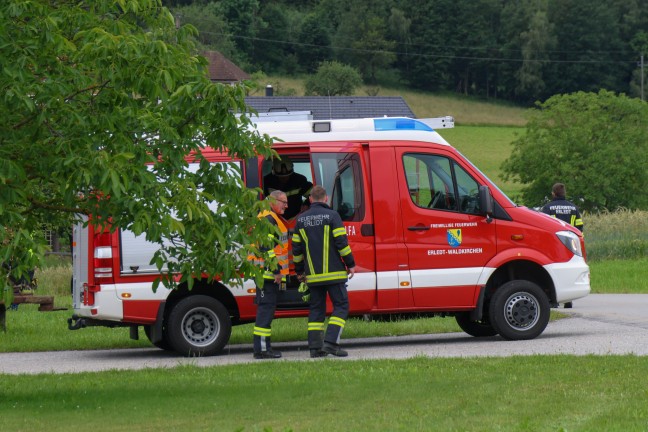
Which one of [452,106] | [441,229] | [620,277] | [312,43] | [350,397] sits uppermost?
[312,43]

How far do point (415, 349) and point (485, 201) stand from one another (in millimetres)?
1929

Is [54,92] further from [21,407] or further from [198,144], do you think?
[21,407]

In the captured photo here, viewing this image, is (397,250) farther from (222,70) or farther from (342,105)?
(222,70)

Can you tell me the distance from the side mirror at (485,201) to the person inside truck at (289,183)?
6.78 feet

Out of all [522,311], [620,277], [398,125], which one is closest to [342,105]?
[620,277]

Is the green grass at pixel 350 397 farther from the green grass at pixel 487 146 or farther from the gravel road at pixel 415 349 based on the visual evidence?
the green grass at pixel 487 146

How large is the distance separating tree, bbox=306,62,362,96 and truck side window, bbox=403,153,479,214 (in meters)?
80.1

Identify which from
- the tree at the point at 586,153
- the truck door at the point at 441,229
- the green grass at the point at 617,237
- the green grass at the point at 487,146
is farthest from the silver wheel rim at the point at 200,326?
the green grass at the point at 487,146

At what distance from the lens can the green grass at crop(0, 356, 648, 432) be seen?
8.41m

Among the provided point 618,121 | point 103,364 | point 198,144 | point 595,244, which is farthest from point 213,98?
point 618,121

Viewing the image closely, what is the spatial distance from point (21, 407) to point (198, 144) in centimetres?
259

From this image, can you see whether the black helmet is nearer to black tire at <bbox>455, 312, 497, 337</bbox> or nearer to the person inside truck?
the person inside truck

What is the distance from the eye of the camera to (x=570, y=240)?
14773 millimetres

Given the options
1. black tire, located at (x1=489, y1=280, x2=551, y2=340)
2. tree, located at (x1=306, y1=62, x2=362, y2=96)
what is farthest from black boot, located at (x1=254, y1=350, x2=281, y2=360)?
tree, located at (x1=306, y1=62, x2=362, y2=96)
